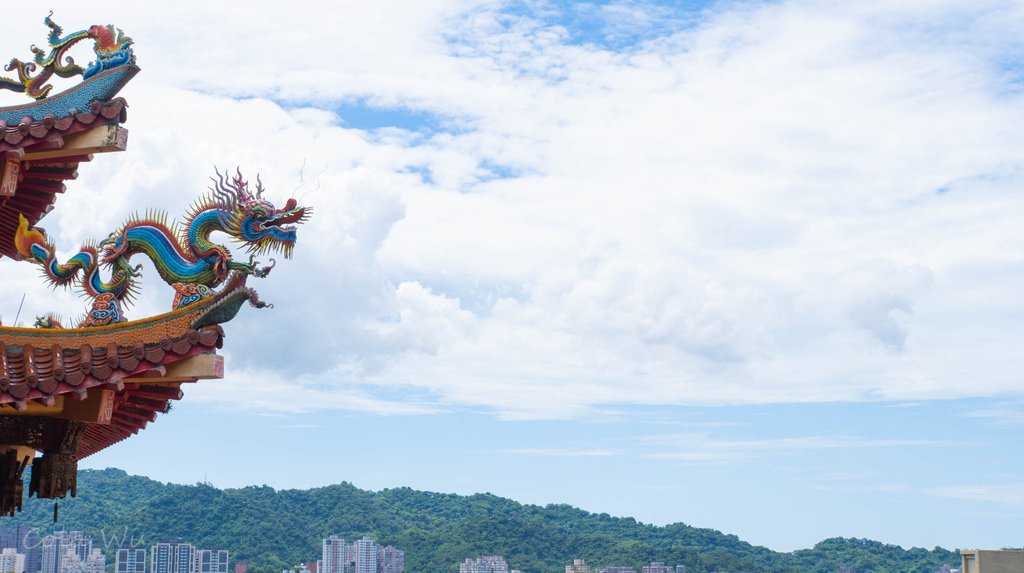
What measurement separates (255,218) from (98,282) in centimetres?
154

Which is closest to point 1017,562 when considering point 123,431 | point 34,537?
point 123,431

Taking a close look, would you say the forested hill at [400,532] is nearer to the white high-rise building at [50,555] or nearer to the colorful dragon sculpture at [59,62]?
the white high-rise building at [50,555]

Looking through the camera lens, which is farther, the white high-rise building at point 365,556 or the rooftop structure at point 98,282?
the white high-rise building at point 365,556

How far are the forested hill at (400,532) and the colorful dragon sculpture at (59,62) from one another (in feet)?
408

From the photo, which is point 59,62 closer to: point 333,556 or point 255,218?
point 255,218

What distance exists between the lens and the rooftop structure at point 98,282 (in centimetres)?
982

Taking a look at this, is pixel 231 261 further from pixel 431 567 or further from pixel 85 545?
pixel 431 567

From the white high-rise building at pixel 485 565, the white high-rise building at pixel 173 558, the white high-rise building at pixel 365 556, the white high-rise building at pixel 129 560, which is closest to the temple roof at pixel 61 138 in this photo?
the white high-rise building at pixel 173 558

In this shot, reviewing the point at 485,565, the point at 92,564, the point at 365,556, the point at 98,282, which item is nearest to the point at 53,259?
the point at 98,282

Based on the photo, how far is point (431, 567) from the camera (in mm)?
147750

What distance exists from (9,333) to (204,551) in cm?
11438

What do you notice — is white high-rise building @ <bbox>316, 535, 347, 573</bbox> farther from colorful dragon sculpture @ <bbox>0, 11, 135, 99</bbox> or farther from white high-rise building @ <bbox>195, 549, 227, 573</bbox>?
colorful dragon sculpture @ <bbox>0, 11, 135, 99</bbox>

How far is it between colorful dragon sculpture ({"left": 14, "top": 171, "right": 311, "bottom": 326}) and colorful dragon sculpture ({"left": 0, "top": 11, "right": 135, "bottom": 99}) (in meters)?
1.22

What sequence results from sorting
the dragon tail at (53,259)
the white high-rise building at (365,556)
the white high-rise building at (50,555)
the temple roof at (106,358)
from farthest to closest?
the white high-rise building at (365,556)
the white high-rise building at (50,555)
the dragon tail at (53,259)
the temple roof at (106,358)
